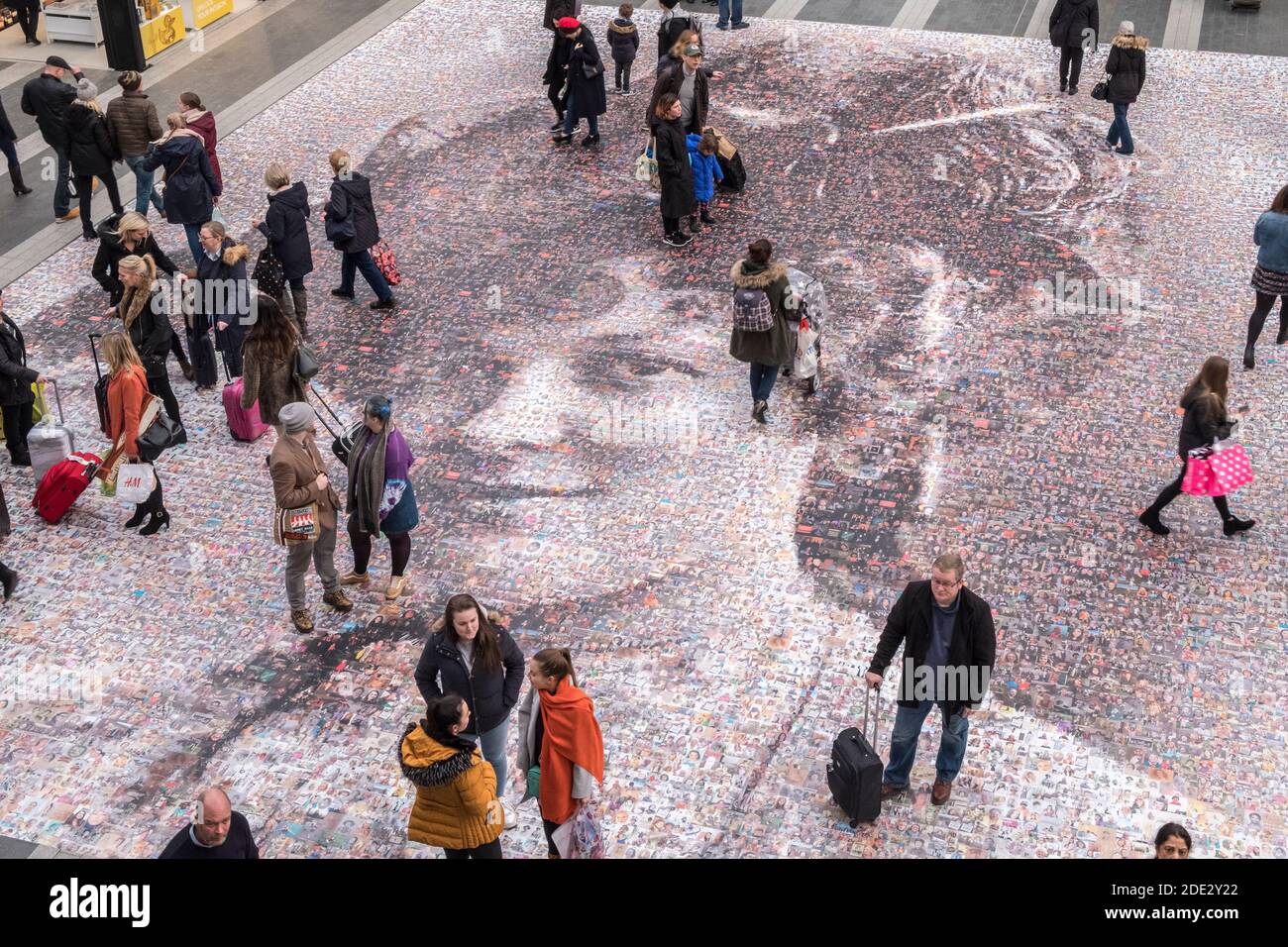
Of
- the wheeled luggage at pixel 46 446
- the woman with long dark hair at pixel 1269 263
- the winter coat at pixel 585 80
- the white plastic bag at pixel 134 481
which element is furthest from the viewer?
the winter coat at pixel 585 80

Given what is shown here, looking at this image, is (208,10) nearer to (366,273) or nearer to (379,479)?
(366,273)

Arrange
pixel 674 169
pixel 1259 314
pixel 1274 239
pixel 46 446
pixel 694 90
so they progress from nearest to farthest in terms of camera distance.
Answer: pixel 46 446
pixel 1274 239
pixel 1259 314
pixel 674 169
pixel 694 90

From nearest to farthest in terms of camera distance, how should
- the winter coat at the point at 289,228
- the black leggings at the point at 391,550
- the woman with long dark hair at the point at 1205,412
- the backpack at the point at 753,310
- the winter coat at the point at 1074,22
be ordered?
the black leggings at the point at 391,550 < the woman with long dark hair at the point at 1205,412 < the backpack at the point at 753,310 < the winter coat at the point at 289,228 < the winter coat at the point at 1074,22

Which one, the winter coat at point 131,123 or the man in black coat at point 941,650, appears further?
the winter coat at point 131,123

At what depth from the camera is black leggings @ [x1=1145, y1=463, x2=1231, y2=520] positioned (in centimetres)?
1009

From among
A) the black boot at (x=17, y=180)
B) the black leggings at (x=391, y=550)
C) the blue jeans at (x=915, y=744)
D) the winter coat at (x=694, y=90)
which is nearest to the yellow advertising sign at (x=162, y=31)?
the black boot at (x=17, y=180)

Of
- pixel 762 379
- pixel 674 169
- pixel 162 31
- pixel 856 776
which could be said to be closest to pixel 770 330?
pixel 762 379

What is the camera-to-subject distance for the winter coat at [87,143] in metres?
14.3

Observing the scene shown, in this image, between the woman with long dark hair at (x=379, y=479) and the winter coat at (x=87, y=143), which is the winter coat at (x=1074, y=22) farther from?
the woman with long dark hair at (x=379, y=479)

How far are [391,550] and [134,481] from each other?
80.0 inches

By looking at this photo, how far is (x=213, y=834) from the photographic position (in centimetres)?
638

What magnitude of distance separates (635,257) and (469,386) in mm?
2845

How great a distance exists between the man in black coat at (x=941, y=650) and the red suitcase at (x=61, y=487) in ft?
20.8
